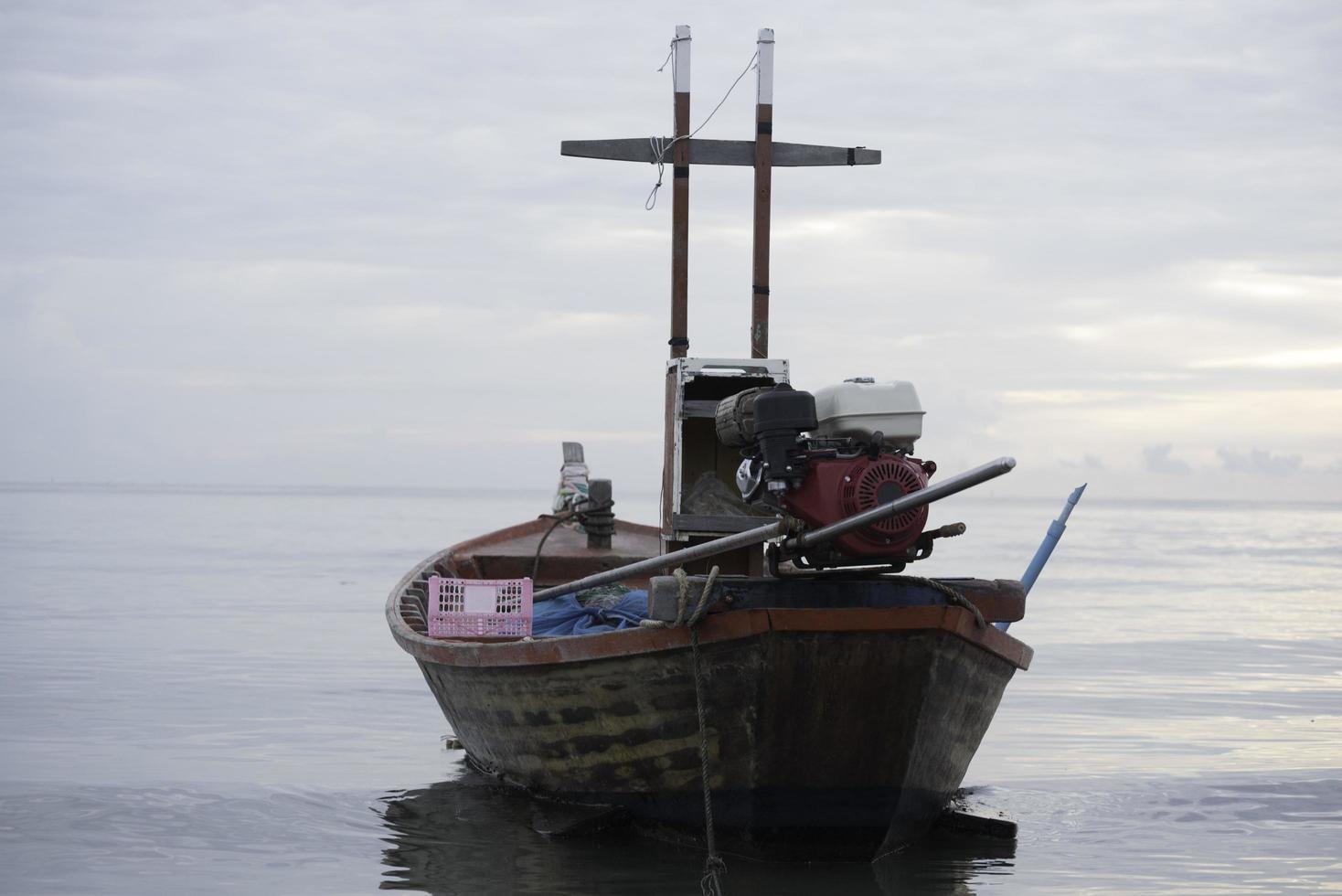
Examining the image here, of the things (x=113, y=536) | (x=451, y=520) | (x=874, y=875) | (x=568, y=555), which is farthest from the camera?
(x=451, y=520)

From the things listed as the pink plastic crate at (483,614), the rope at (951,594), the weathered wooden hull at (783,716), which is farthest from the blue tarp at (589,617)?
the rope at (951,594)

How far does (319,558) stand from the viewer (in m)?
38.0

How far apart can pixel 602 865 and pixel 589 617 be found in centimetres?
187

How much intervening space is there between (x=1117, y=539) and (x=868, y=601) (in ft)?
176

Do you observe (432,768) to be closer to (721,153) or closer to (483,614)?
(483,614)

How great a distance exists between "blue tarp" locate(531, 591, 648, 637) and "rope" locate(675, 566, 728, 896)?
167 cm

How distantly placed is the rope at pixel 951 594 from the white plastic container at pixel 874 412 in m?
0.65

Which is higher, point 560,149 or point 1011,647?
point 560,149

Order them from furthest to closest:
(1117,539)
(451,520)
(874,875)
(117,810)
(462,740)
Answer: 1. (451,520)
2. (1117,539)
3. (462,740)
4. (117,810)
5. (874,875)

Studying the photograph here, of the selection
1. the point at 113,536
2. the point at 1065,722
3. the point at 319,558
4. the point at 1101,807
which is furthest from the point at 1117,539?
the point at 1101,807

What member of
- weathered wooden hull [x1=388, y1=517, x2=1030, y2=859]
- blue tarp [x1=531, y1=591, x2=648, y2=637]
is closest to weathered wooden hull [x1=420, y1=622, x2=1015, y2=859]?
weathered wooden hull [x1=388, y1=517, x2=1030, y2=859]

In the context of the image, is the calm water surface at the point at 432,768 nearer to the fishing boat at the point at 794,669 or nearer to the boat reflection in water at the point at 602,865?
the boat reflection in water at the point at 602,865

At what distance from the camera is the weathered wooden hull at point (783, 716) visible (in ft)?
22.4

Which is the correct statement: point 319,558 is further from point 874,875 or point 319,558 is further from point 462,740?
point 874,875
